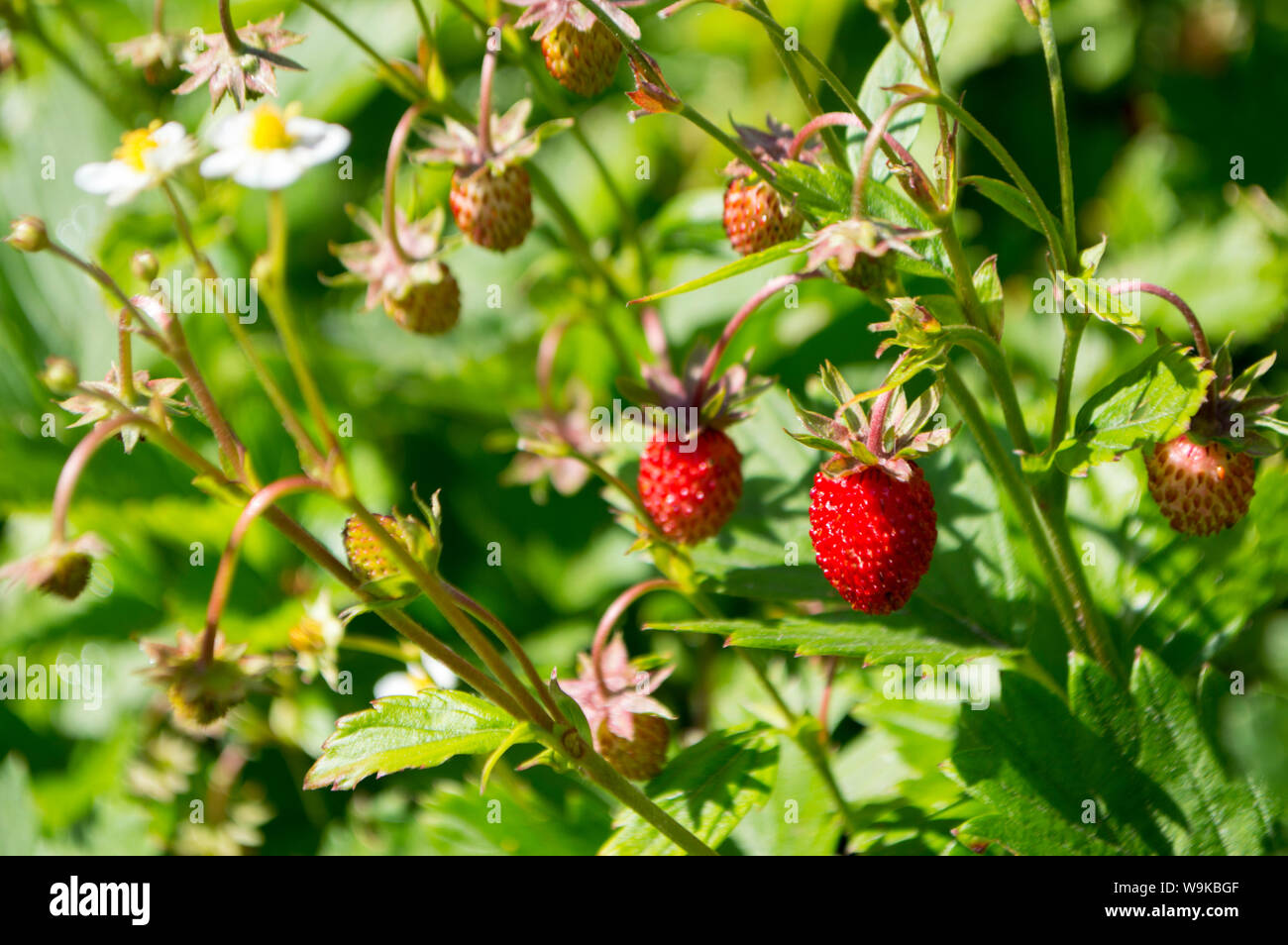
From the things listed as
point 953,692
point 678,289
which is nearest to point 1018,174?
point 678,289

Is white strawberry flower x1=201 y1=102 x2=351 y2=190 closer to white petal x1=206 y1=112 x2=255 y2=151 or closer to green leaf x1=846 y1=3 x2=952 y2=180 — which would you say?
white petal x1=206 y1=112 x2=255 y2=151

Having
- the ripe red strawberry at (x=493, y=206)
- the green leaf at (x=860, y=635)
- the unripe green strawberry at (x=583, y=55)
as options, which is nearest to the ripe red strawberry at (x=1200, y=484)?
the green leaf at (x=860, y=635)

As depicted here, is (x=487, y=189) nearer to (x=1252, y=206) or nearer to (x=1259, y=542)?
(x=1259, y=542)

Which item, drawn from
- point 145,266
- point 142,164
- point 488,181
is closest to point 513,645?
point 145,266

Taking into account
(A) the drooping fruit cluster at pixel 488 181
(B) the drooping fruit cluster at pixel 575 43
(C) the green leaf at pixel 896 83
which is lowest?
(C) the green leaf at pixel 896 83

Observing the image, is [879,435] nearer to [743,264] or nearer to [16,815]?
[743,264]

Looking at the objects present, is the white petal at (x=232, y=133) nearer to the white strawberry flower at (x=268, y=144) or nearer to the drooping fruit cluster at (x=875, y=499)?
the white strawberry flower at (x=268, y=144)

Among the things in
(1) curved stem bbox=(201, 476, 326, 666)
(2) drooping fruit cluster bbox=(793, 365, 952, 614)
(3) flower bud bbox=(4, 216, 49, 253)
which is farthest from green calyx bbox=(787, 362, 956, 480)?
(3) flower bud bbox=(4, 216, 49, 253)
